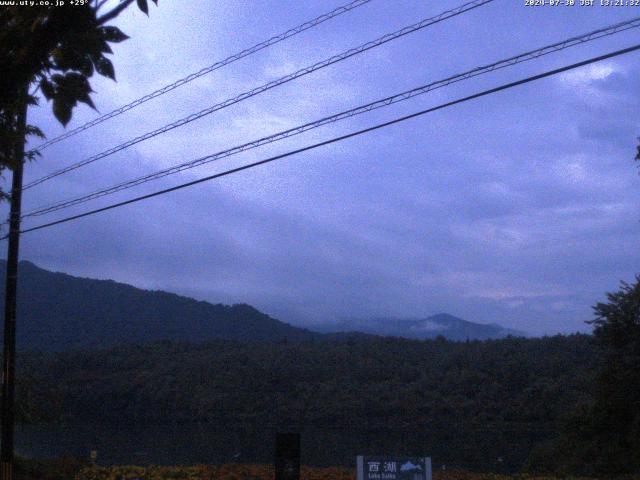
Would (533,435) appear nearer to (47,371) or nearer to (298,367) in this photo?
(298,367)

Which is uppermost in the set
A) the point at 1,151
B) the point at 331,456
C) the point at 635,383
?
the point at 1,151

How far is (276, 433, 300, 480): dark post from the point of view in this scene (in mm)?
10352

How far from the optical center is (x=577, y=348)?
35750 millimetres

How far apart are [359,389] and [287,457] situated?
2329cm

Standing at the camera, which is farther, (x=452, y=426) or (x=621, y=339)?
(x=452, y=426)

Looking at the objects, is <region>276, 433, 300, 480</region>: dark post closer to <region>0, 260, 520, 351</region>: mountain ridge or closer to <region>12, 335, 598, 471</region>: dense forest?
<region>12, 335, 598, 471</region>: dense forest

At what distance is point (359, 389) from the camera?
33.3 m

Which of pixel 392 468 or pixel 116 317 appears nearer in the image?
pixel 392 468

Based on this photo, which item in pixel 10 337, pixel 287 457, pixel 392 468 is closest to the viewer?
pixel 392 468

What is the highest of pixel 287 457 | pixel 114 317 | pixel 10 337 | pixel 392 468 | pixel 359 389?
pixel 114 317

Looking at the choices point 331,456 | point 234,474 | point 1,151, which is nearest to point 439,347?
point 331,456

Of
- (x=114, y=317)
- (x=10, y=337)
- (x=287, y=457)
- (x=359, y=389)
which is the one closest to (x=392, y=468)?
(x=287, y=457)

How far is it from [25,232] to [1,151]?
8.75 metres

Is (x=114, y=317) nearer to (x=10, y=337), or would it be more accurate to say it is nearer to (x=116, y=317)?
(x=116, y=317)
